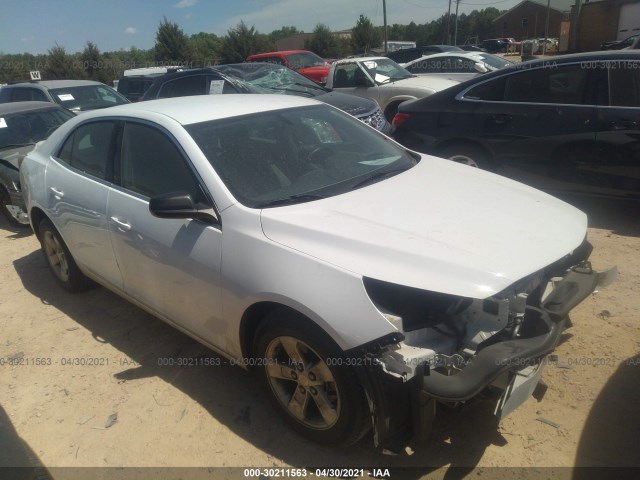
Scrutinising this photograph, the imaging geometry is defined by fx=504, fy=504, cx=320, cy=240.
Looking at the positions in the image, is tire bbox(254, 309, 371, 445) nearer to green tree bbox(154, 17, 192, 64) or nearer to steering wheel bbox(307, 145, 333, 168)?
steering wheel bbox(307, 145, 333, 168)

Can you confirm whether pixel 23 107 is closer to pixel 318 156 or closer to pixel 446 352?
pixel 318 156

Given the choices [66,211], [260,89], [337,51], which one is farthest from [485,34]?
[66,211]

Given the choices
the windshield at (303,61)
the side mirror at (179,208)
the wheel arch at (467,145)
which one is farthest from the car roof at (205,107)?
the windshield at (303,61)

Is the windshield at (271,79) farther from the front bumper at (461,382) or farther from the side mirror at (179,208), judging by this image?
the front bumper at (461,382)

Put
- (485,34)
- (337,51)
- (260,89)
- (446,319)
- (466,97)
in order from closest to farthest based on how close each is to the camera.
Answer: (446,319) < (466,97) < (260,89) < (337,51) < (485,34)

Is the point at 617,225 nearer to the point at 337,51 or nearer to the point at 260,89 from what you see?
the point at 260,89

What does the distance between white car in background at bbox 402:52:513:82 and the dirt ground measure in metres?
9.59

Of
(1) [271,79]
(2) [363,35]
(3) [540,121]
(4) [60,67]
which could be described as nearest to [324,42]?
(2) [363,35]

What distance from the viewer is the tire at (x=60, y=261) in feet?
14.0

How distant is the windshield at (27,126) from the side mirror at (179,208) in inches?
205

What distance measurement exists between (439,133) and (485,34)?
69852 mm

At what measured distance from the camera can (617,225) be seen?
486 cm

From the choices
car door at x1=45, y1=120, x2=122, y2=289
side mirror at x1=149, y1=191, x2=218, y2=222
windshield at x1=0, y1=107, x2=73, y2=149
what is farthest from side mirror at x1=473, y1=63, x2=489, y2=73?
side mirror at x1=149, y1=191, x2=218, y2=222

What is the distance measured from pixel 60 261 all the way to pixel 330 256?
320cm
